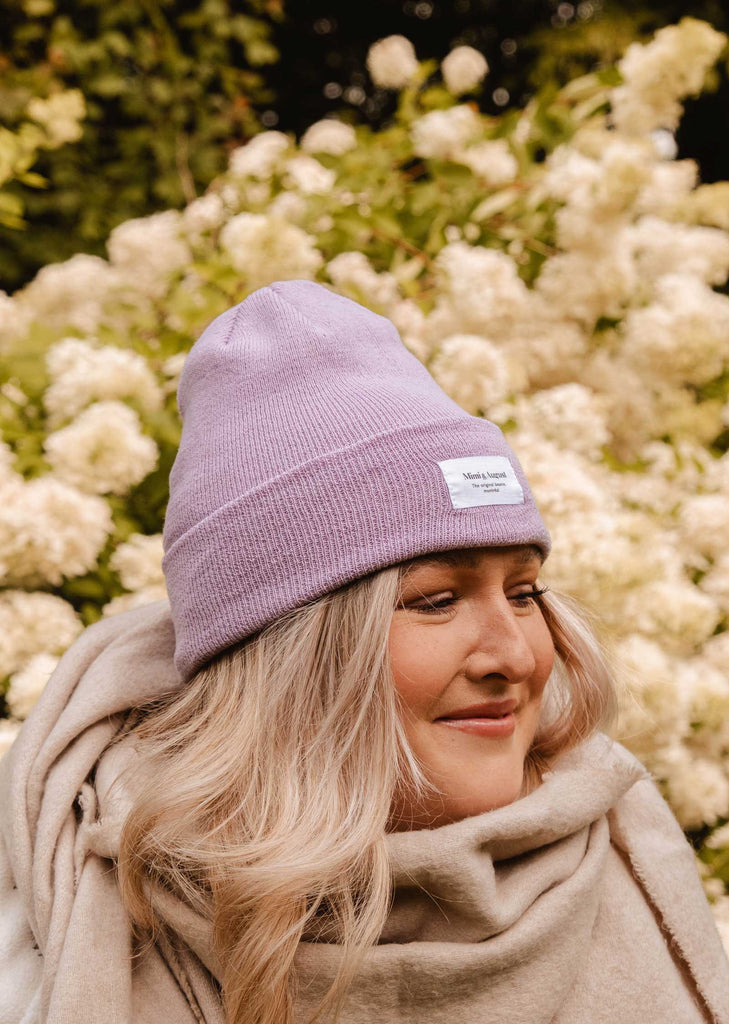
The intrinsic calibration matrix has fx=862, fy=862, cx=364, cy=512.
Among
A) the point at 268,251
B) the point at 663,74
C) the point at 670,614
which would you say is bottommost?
the point at 670,614

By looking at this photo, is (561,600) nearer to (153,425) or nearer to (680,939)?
(680,939)

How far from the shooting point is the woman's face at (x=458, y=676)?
112 centimetres

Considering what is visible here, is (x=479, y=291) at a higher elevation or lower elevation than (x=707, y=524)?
higher

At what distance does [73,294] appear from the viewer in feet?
8.34

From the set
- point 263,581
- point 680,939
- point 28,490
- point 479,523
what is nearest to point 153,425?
point 28,490

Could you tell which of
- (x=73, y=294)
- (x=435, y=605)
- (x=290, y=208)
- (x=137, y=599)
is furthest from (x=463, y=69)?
(x=435, y=605)

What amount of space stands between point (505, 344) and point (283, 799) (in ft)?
5.54

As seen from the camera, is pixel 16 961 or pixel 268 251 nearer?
pixel 16 961

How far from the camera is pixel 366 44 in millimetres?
5434

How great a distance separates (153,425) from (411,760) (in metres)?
1.11

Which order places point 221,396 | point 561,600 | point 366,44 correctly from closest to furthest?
1. point 221,396
2. point 561,600
3. point 366,44

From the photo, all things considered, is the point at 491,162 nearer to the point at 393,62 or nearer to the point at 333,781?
the point at 393,62

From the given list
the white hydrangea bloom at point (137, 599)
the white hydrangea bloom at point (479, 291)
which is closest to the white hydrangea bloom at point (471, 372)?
the white hydrangea bloom at point (479, 291)

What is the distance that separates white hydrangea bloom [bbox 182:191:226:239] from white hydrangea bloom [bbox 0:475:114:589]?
127 centimetres
